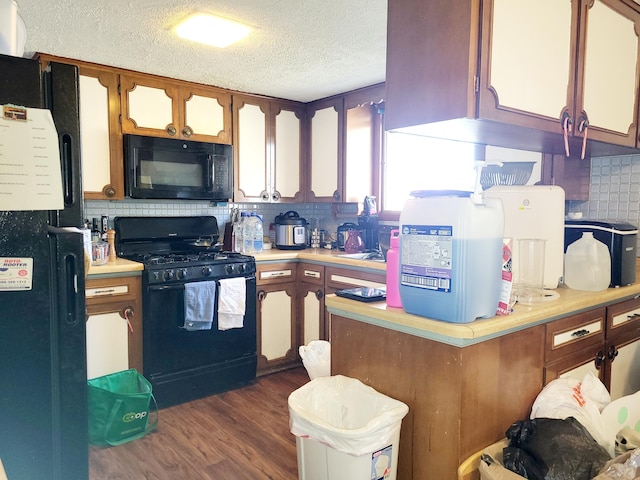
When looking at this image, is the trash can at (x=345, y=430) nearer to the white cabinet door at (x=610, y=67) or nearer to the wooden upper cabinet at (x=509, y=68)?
the wooden upper cabinet at (x=509, y=68)

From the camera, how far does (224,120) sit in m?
3.45

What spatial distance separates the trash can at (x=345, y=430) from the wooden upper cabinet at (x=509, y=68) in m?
0.90

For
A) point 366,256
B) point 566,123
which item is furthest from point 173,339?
point 566,123

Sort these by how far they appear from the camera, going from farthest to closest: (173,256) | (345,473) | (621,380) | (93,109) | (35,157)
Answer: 1. (173,256)
2. (93,109)
3. (621,380)
4. (345,473)
5. (35,157)

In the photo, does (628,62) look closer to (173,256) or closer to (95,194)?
(173,256)

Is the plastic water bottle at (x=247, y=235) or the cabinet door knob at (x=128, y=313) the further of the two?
the plastic water bottle at (x=247, y=235)

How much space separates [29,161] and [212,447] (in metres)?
1.81

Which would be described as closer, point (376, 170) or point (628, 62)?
point (628, 62)

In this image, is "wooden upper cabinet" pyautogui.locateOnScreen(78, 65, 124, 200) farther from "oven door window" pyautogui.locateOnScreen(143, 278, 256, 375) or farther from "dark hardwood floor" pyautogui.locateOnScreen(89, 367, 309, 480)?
"dark hardwood floor" pyautogui.locateOnScreen(89, 367, 309, 480)

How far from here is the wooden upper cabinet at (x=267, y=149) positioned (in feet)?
11.6

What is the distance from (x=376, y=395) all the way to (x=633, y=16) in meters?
1.98

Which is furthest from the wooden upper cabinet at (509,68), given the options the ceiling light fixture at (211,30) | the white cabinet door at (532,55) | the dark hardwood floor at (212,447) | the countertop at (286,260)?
the dark hardwood floor at (212,447)

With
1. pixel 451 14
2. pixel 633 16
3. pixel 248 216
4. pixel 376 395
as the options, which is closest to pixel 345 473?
pixel 376 395

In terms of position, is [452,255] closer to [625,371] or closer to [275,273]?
[625,371]
